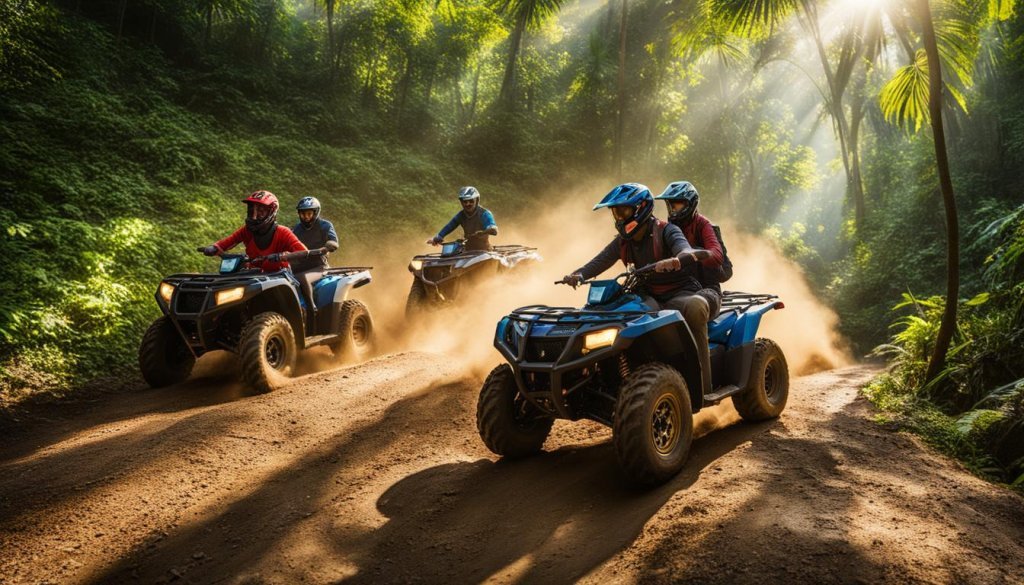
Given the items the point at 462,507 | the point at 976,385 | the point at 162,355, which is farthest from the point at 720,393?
the point at 162,355

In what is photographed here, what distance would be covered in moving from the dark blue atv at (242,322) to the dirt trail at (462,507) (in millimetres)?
1021

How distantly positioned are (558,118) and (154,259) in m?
23.7

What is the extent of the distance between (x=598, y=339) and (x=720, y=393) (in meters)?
1.51

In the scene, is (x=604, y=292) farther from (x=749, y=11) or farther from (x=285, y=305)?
(x=749, y=11)

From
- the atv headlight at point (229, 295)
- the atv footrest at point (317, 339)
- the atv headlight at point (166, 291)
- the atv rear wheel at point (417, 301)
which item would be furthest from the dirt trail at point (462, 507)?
the atv rear wheel at point (417, 301)

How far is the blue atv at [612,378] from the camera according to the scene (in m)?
4.53

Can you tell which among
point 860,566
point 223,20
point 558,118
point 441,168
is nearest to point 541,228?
point 441,168

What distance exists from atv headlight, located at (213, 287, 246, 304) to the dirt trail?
53.3 inches

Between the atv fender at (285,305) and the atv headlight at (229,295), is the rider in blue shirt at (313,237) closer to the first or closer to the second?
the atv fender at (285,305)

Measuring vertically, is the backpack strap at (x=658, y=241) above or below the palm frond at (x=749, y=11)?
below

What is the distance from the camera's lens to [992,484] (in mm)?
5199

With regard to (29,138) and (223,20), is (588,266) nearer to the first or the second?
(29,138)

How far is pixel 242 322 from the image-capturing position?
8414 millimetres

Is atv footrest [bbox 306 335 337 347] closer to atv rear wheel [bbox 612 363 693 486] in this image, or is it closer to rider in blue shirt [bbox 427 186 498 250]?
rider in blue shirt [bbox 427 186 498 250]
